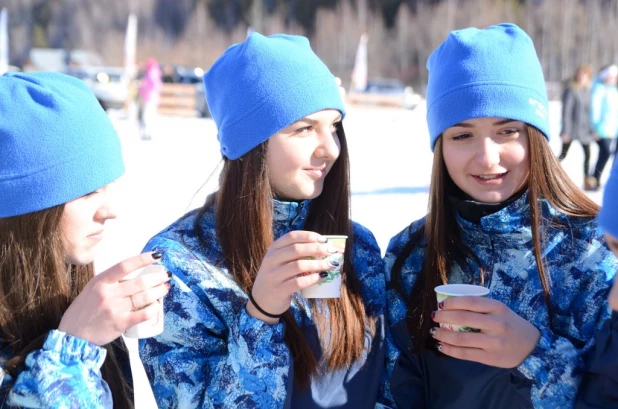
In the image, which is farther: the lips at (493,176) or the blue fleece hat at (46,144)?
the lips at (493,176)

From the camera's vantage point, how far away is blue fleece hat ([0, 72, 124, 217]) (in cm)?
217

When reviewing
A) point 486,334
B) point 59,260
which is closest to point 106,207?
point 59,260

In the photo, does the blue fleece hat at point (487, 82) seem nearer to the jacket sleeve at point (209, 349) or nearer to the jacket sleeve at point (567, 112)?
the jacket sleeve at point (209, 349)

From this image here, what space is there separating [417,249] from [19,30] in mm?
60126

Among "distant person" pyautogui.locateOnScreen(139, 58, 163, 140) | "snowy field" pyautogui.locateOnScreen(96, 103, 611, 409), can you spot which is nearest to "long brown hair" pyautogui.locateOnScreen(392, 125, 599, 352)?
"snowy field" pyautogui.locateOnScreen(96, 103, 611, 409)

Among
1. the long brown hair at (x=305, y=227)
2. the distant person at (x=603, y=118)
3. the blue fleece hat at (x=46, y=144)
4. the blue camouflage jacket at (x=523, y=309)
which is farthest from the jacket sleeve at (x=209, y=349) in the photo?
the distant person at (x=603, y=118)

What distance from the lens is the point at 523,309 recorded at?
2402mm

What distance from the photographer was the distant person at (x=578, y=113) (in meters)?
11.0

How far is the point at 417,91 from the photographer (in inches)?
1844

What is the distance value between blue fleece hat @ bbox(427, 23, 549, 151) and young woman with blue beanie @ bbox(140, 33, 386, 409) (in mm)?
364

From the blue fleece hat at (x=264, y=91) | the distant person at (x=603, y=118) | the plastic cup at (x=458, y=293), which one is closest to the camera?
the plastic cup at (x=458, y=293)

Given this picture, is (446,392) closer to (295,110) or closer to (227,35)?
(295,110)

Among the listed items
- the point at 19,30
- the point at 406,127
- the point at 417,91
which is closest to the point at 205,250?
the point at 406,127

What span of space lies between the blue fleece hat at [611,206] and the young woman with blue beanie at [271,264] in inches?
27.9
